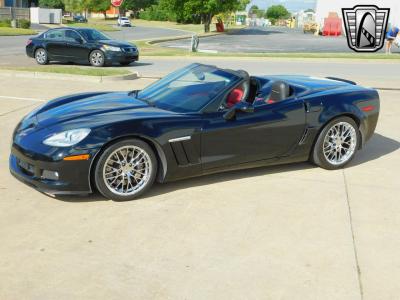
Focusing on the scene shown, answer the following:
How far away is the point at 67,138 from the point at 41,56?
48.2 feet

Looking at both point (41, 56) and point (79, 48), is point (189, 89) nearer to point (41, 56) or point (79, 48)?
point (79, 48)

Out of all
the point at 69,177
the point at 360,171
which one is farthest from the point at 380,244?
the point at 69,177

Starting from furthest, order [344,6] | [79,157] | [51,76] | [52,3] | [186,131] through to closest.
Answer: [52,3] < [344,6] < [51,76] < [186,131] < [79,157]


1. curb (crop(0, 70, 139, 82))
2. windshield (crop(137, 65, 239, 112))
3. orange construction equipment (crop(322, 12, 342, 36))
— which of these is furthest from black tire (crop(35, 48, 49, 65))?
orange construction equipment (crop(322, 12, 342, 36))

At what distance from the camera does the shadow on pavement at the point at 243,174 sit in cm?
484

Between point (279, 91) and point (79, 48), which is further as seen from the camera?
point (79, 48)

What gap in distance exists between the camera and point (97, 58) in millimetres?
17391

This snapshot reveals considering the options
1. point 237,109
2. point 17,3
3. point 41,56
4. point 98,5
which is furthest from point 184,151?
→ point 98,5

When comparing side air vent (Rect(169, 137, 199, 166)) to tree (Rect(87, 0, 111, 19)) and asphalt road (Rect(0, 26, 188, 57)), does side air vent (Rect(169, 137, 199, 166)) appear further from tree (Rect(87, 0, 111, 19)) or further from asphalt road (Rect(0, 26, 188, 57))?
tree (Rect(87, 0, 111, 19))

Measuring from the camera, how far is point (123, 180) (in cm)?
464

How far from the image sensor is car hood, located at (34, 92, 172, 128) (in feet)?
15.5

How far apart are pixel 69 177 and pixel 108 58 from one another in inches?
529

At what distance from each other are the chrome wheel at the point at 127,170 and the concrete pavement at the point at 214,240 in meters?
0.15

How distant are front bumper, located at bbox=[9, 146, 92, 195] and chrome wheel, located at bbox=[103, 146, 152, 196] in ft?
0.66
